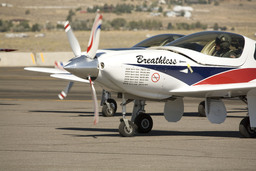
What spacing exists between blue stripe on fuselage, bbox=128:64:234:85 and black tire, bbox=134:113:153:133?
1.52 metres

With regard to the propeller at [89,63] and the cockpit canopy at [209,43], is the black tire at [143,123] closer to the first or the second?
the cockpit canopy at [209,43]

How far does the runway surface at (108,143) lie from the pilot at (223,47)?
1.82 m

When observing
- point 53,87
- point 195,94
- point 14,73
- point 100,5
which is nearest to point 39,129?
point 195,94

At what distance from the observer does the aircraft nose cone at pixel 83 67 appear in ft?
38.4

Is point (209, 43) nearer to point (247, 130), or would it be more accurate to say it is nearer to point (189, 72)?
point (189, 72)

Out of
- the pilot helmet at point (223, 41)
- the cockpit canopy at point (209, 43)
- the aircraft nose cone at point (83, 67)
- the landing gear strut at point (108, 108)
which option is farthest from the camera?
the landing gear strut at point (108, 108)

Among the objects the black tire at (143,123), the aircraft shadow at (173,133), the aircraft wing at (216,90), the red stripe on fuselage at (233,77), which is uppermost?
the red stripe on fuselage at (233,77)

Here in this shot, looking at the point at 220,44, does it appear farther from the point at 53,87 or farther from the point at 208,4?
the point at 208,4

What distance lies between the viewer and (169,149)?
11367 millimetres

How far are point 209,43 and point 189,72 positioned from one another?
908 millimetres

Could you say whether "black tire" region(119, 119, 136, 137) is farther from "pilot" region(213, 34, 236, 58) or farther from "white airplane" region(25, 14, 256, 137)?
"pilot" region(213, 34, 236, 58)

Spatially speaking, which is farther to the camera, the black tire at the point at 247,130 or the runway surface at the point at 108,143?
the black tire at the point at 247,130

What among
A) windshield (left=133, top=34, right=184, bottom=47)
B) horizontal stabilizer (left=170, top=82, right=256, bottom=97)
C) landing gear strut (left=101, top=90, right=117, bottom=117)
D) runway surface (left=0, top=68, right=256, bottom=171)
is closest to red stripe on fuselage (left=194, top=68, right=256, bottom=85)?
horizontal stabilizer (left=170, top=82, right=256, bottom=97)

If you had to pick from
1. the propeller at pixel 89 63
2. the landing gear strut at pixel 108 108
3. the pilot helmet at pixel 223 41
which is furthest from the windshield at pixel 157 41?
the propeller at pixel 89 63
